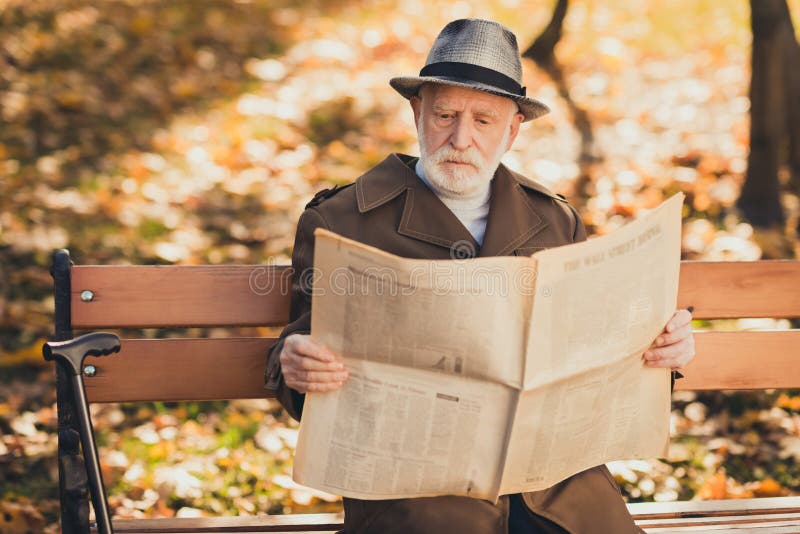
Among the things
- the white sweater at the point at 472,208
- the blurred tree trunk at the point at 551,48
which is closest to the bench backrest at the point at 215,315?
the white sweater at the point at 472,208

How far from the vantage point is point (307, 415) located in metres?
2.00

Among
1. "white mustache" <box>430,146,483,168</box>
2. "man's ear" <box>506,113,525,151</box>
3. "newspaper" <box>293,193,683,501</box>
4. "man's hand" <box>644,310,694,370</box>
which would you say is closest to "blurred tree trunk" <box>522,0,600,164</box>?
"man's ear" <box>506,113,525,151</box>

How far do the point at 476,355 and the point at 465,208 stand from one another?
0.80 metres

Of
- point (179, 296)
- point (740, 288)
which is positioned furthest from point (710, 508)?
point (179, 296)

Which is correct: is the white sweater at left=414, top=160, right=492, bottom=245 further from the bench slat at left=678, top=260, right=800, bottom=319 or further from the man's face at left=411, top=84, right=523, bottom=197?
the bench slat at left=678, top=260, right=800, bottom=319

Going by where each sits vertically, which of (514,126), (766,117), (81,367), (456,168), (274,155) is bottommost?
(81,367)

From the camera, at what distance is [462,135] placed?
2.42 meters

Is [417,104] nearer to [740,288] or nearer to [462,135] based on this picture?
[462,135]

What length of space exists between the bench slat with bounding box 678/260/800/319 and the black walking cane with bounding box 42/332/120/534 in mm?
1659

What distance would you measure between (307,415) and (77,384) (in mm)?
497

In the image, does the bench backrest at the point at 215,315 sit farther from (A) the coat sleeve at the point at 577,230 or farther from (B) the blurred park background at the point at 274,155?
(B) the blurred park background at the point at 274,155

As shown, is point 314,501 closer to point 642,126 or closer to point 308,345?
point 308,345

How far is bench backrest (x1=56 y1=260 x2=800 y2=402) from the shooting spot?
97.0 inches

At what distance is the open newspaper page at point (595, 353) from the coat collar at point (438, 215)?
→ 51cm
